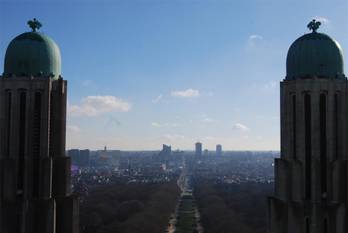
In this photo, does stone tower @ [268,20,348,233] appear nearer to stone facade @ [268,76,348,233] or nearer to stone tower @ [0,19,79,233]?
stone facade @ [268,76,348,233]

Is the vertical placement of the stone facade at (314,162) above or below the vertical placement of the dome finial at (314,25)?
below

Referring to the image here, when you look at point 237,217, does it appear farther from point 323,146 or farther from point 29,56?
point 29,56

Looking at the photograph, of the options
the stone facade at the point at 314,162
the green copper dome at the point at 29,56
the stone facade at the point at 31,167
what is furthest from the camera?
the green copper dome at the point at 29,56

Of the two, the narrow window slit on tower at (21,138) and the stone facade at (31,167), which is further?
the narrow window slit on tower at (21,138)

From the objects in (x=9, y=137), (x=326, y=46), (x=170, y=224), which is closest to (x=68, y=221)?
Answer: (x=9, y=137)

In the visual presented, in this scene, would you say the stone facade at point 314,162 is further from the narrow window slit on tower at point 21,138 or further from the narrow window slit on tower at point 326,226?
the narrow window slit on tower at point 21,138

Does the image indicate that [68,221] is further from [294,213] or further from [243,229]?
[243,229]

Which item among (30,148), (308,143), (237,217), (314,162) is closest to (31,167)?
(30,148)

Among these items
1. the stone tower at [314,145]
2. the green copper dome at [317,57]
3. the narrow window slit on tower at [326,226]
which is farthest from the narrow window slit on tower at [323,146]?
the narrow window slit on tower at [326,226]
